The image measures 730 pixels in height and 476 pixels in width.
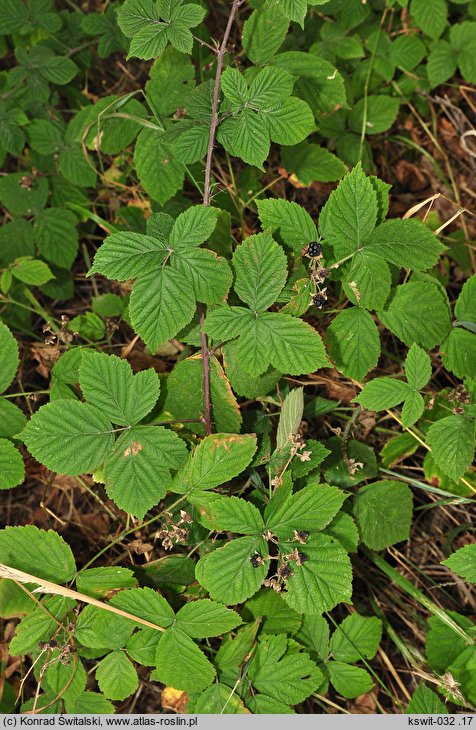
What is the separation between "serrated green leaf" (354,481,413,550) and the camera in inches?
86.7

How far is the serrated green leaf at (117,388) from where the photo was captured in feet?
6.28

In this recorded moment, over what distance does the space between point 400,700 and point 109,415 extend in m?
1.62

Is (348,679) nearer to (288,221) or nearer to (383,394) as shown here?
(383,394)

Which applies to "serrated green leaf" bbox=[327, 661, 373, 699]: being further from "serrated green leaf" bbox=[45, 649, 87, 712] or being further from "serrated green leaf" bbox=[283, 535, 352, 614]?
"serrated green leaf" bbox=[45, 649, 87, 712]

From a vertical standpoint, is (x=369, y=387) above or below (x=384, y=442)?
above

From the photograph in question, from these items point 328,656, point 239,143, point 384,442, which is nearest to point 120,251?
point 239,143

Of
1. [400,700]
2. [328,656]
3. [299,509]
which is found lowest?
[400,700]

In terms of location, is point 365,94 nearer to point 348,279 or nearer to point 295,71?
point 295,71

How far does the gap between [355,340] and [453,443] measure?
47cm

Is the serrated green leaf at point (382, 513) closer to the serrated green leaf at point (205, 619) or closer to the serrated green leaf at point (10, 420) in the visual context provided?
the serrated green leaf at point (205, 619)

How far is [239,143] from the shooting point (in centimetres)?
190

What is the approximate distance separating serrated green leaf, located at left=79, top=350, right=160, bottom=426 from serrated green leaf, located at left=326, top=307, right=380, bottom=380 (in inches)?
24.7

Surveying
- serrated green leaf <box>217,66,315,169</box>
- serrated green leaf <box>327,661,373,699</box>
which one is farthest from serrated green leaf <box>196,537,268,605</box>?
serrated green leaf <box>217,66,315,169</box>

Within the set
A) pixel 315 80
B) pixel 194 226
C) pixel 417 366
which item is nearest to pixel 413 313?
pixel 417 366
